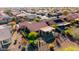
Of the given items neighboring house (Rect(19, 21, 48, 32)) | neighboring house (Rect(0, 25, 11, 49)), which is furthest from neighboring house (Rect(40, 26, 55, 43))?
neighboring house (Rect(0, 25, 11, 49))

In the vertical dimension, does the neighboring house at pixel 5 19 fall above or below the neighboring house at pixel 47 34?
above

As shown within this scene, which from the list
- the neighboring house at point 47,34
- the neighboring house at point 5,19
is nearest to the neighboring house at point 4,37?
the neighboring house at point 5,19

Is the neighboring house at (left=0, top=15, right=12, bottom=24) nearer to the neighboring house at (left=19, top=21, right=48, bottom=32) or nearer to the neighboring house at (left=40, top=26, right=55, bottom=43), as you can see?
the neighboring house at (left=19, top=21, right=48, bottom=32)

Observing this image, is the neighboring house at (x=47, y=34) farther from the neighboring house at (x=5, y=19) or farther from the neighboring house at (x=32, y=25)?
the neighboring house at (x=5, y=19)

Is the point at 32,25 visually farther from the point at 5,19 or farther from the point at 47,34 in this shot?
the point at 5,19

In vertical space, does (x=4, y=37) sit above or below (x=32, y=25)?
below

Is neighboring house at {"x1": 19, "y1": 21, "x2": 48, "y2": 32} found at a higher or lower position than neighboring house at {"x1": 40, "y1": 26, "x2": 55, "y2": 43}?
higher

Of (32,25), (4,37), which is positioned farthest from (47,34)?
(4,37)

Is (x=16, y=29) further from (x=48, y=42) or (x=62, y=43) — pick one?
(x=62, y=43)
